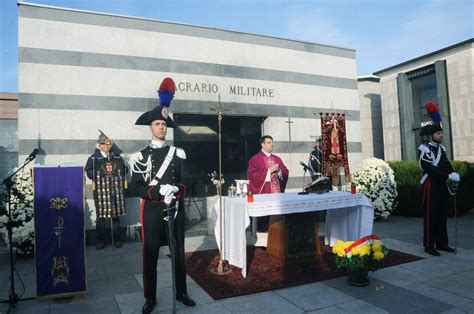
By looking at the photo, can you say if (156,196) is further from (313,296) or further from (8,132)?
(8,132)

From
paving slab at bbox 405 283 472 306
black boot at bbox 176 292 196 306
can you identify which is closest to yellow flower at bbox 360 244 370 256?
paving slab at bbox 405 283 472 306

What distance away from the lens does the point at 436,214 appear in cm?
658

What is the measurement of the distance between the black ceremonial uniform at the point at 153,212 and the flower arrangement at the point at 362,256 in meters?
2.32

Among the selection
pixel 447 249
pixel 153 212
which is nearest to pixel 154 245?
pixel 153 212

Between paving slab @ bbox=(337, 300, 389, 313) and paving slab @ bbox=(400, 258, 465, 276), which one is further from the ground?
paving slab @ bbox=(337, 300, 389, 313)

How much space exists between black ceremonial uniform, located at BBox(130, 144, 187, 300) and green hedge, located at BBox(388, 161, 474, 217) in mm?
8502

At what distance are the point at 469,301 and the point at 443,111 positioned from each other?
12.4 metres

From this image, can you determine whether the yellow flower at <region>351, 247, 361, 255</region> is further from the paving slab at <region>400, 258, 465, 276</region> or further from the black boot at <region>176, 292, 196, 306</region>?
the black boot at <region>176, 292, 196, 306</region>

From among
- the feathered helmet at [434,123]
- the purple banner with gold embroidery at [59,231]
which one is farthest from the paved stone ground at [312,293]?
the feathered helmet at [434,123]

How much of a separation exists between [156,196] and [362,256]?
2988 mm

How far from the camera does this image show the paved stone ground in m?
4.22

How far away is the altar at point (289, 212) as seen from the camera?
5418 mm

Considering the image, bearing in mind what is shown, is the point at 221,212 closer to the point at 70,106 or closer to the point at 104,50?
the point at 70,106

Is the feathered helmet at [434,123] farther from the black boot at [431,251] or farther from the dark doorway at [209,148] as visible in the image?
the dark doorway at [209,148]
